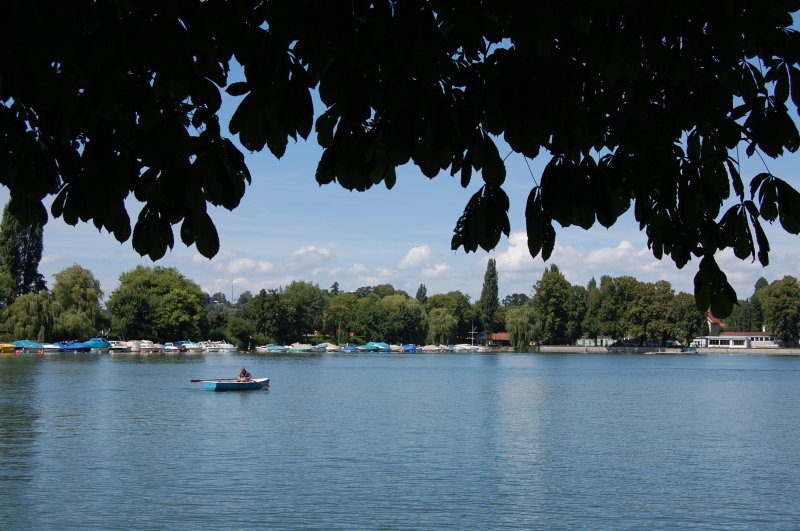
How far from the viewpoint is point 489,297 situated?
6245 inches

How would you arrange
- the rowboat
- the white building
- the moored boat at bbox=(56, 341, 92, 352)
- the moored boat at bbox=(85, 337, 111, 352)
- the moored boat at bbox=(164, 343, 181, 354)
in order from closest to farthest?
1. the rowboat
2. the moored boat at bbox=(56, 341, 92, 352)
3. the moored boat at bbox=(85, 337, 111, 352)
4. the moored boat at bbox=(164, 343, 181, 354)
5. the white building

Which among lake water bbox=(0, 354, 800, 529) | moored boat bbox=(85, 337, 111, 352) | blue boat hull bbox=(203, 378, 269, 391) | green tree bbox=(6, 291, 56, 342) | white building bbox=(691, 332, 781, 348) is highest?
green tree bbox=(6, 291, 56, 342)

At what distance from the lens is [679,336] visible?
15200cm

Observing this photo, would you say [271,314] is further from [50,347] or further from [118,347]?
[50,347]

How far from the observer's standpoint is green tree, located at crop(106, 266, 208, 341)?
119500 mm

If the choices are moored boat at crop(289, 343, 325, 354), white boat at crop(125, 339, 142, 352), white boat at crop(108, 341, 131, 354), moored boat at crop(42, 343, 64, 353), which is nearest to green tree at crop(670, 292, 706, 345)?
moored boat at crop(289, 343, 325, 354)

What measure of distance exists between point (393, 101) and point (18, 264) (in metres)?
104

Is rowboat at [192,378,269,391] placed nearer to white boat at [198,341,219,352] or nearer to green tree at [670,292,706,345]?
white boat at [198,341,219,352]

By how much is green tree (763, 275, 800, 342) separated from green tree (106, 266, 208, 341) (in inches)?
3876

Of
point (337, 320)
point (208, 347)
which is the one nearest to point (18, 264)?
point (208, 347)

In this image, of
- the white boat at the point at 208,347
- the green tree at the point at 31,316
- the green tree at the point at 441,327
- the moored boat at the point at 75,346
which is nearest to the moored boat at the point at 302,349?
the white boat at the point at 208,347

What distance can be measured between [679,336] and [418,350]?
158 ft

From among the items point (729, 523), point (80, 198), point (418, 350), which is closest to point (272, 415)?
point (729, 523)

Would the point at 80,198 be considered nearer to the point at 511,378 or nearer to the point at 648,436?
the point at 648,436
